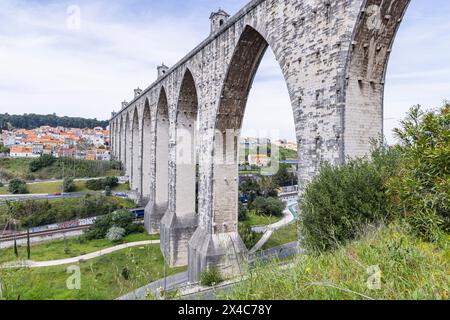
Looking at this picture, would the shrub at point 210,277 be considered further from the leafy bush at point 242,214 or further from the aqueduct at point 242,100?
Result: the leafy bush at point 242,214

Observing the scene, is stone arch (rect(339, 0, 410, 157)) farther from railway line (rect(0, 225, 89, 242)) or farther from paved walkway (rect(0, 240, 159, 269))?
railway line (rect(0, 225, 89, 242))

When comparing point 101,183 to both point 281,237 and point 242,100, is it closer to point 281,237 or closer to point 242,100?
point 281,237

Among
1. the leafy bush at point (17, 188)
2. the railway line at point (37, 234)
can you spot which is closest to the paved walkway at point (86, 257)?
the railway line at point (37, 234)

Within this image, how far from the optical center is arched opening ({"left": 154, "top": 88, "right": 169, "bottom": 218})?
2027 centimetres

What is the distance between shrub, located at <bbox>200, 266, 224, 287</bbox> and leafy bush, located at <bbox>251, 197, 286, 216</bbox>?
1958 centimetres

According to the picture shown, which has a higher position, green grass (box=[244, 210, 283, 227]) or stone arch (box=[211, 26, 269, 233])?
stone arch (box=[211, 26, 269, 233])

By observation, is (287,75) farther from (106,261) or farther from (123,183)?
(123,183)

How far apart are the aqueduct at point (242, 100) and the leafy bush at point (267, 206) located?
1299cm

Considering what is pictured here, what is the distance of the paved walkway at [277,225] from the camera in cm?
1927

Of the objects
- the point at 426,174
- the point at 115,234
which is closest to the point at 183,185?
the point at 115,234

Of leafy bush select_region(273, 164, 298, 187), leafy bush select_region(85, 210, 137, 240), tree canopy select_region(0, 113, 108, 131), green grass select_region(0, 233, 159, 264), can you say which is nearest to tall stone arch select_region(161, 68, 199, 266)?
green grass select_region(0, 233, 159, 264)

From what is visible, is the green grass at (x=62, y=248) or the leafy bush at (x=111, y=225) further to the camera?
the leafy bush at (x=111, y=225)

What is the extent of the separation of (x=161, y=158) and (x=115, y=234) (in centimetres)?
663

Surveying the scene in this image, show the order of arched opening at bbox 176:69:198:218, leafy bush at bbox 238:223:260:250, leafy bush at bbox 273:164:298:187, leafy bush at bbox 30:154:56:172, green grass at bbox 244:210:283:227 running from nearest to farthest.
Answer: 1. arched opening at bbox 176:69:198:218
2. leafy bush at bbox 238:223:260:250
3. green grass at bbox 244:210:283:227
4. leafy bush at bbox 30:154:56:172
5. leafy bush at bbox 273:164:298:187
